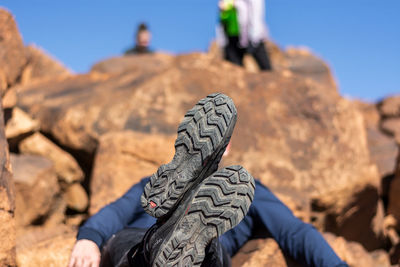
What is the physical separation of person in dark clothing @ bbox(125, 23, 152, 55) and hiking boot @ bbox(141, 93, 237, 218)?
19.8 feet

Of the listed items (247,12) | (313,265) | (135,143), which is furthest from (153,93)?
(313,265)

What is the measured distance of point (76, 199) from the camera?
4.24 metres

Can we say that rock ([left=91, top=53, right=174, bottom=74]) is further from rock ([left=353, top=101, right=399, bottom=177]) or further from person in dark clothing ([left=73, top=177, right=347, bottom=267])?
person in dark clothing ([left=73, top=177, right=347, bottom=267])

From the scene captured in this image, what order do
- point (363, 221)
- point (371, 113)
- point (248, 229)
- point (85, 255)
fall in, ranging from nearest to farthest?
point (85, 255) < point (248, 229) < point (363, 221) < point (371, 113)

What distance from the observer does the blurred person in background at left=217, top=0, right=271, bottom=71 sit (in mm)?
5039

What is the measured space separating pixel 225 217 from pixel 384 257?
10.3 ft

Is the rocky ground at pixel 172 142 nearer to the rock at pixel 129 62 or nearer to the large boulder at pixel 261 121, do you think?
the large boulder at pixel 261 121

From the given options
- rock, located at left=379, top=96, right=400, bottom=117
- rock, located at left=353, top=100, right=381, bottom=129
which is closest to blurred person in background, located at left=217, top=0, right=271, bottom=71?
rock, located at left=353, top=100, right=381, bottom=129

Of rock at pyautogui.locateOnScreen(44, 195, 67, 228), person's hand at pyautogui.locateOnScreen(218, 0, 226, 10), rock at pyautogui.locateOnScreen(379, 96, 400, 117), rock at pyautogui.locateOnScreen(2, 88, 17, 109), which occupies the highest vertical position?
person's hand at pyautogui.locateOnScreen(218, 0, 226, 10)

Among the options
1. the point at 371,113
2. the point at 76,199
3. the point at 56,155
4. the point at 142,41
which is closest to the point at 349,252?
the point at 76,199

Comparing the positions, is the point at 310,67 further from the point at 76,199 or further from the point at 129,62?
the point at 76,199

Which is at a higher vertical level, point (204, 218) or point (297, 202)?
point (204, 218)

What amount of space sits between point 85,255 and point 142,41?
20.5 feet

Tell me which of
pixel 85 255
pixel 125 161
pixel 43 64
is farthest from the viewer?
pixel 43 64
